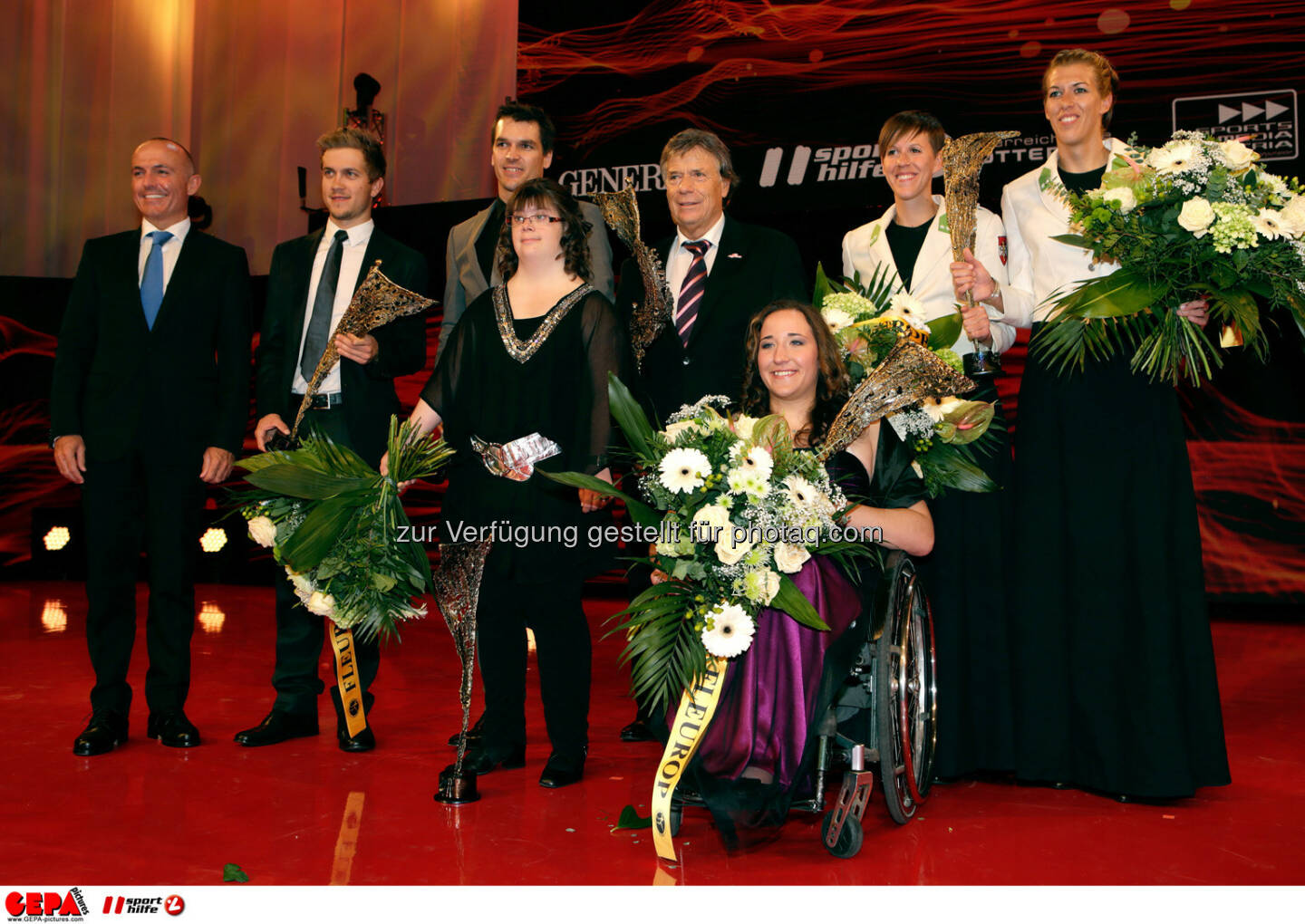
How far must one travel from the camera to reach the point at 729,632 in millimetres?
2414

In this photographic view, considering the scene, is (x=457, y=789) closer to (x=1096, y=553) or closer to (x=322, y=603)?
(x=322, y=603)

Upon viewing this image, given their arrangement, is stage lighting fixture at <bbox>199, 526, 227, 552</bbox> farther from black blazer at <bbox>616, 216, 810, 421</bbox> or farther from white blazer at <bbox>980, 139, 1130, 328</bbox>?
white blazer at <bbox>980, 139, 1130, 328</bbox>

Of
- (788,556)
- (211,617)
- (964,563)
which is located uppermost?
(788,556)

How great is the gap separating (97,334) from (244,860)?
1.95m

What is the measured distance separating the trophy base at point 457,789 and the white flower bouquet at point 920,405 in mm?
1414

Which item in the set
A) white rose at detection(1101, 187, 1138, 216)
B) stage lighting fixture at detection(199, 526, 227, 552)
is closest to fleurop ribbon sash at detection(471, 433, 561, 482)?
white rose at detection(1101, 187, 1138, 216)

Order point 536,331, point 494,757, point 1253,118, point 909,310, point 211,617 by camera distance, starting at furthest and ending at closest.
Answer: point 211,617, point 1253,118, point 494,757, point 536,331, point 909,310

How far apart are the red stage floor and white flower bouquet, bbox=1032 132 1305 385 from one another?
1.18 meters

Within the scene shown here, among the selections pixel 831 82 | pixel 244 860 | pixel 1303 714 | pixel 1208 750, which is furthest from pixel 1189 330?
pixel 831 82

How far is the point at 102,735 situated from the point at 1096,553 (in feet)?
9.72

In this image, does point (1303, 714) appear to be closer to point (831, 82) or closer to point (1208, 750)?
point (1208, 750)


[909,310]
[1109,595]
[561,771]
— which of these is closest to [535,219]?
[909,310]

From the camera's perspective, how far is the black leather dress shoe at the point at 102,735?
11.1 ft

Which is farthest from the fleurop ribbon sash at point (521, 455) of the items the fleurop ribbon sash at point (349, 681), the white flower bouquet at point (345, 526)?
the fleurop ribbon sash at point (349, 681)
